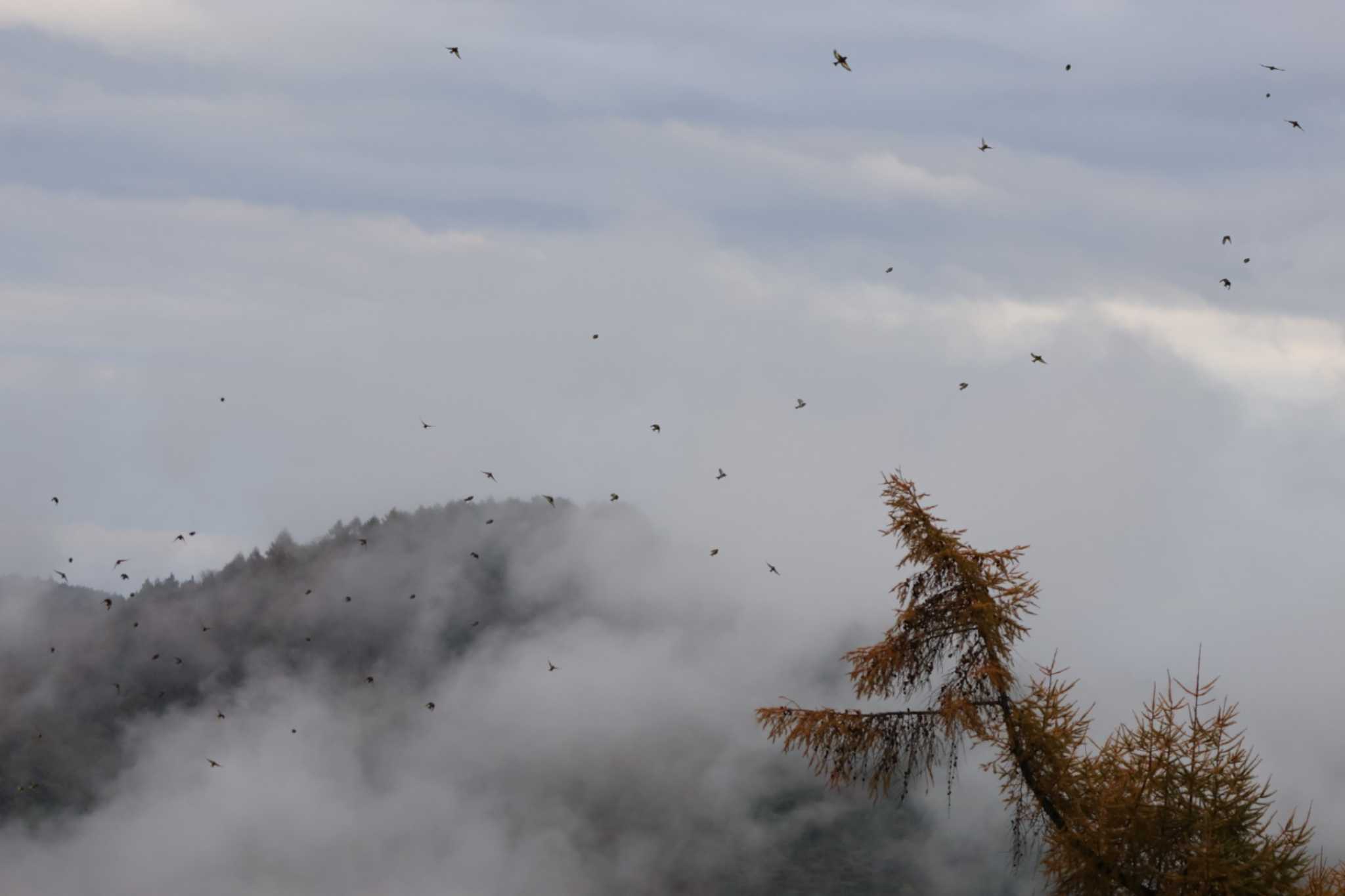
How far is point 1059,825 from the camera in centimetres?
1884

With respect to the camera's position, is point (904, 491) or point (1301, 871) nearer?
point (1301, 871)

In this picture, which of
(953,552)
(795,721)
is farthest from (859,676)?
(953,552)

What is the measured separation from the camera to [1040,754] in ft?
61.4

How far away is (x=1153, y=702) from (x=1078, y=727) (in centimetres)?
129

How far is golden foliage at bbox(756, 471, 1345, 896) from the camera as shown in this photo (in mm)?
18156

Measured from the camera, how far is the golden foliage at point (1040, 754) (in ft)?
59.6

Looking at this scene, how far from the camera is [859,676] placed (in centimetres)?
1919

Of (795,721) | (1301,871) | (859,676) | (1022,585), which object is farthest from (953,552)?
(1301,871)

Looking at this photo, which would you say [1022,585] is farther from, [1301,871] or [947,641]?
[1301,871]

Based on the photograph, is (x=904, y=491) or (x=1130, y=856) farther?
(x=904, y=491)

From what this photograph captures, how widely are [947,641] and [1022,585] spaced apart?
1.46 m

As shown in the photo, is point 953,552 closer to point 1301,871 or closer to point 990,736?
point 990,736

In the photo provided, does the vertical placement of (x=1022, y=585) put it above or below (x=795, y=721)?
above

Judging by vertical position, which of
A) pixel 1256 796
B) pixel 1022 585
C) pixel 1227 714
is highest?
pixel 1022 585
